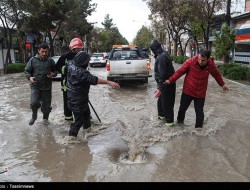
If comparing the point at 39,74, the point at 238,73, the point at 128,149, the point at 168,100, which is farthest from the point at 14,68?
the point at 128,149

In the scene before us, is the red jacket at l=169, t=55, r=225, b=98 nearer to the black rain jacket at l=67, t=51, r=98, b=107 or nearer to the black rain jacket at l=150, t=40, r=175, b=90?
the black rain jacket at l=150, t=40, r=175, b=90

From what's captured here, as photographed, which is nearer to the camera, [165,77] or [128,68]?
[165,77]

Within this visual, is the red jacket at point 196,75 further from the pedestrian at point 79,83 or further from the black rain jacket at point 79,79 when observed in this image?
the black rain jacket at point 79,79

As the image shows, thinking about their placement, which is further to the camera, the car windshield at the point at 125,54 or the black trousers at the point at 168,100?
the car windshield at the point at 125,54

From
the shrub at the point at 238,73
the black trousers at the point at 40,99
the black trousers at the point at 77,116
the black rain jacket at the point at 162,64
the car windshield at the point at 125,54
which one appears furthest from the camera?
the shrub at the point at 238,73

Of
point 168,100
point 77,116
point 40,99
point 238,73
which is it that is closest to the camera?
point 77,116

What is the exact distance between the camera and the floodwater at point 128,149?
15.5ft

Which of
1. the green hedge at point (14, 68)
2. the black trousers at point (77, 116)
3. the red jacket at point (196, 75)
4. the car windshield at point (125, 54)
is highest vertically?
the car windshield at point (125, 54)

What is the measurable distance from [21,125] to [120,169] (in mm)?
3835

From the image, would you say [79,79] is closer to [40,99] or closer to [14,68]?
[40,99]

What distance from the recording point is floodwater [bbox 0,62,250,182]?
4715 millimetres

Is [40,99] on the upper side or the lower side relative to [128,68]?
lower

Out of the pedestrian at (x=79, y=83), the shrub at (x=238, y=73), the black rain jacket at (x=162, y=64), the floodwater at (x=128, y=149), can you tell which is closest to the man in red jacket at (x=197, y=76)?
the black rain jacket at (x=162, y=64)

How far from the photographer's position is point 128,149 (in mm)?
5879
